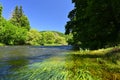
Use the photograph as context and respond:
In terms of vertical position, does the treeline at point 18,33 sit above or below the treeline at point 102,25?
above

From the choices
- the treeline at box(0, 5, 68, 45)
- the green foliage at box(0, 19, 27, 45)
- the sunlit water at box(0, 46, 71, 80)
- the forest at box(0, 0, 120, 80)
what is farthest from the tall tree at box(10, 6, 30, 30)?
the sunlit water at box(0, 46, 71, 80)

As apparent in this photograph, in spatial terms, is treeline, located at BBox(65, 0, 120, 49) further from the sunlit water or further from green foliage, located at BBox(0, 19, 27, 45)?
green foliage, located at BBox(0, 19, 27, 45)

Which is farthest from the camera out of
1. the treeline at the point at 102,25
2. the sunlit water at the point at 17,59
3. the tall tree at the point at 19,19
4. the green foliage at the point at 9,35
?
the tall tree at the point at 19,19

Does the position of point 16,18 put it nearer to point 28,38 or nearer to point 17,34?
point 28,38

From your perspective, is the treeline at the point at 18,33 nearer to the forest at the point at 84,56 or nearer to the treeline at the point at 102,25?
the forest at the point at 84,56

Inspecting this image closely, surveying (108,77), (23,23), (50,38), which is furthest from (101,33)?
(50,38)

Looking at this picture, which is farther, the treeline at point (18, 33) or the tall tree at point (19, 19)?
the tall tree at point (19, 19)

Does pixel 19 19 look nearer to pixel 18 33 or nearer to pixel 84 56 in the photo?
pixel 18 33

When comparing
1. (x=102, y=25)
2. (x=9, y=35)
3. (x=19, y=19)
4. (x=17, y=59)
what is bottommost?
(x=17, y=59)

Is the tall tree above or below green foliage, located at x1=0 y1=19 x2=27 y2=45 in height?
above

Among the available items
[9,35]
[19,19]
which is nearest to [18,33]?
[9,35]

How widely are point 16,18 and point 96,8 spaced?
113051mm

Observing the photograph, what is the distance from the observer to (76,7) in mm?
45531

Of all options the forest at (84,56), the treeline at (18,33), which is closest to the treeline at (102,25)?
the forest at (84,56)
